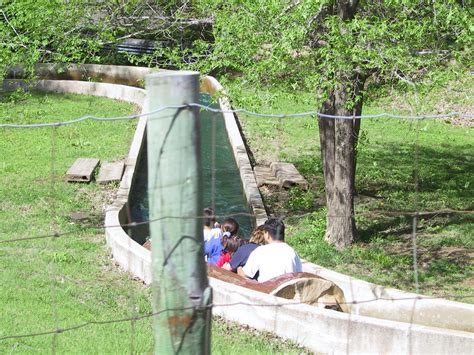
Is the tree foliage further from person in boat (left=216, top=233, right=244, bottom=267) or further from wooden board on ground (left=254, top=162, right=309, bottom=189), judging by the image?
wooden board on ground (left=254, top=162, right=309, bottom=189)

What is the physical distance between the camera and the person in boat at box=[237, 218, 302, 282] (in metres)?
7.41

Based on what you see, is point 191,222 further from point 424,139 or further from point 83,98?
point 83,98

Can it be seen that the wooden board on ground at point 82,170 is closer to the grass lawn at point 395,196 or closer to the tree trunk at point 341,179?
the grass lawn at point 395,196

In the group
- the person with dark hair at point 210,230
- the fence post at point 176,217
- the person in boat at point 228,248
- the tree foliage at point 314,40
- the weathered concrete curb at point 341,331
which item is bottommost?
the weathered concrete curb at point 341,331

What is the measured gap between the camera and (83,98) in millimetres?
22219

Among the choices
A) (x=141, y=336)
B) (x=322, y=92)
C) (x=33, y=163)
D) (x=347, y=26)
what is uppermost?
(x=347, y=26)

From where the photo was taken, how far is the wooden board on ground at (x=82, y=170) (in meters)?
13.3

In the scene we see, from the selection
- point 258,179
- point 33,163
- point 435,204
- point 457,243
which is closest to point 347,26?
point 457,243

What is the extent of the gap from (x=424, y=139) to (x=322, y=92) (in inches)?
344

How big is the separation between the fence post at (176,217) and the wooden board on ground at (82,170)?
33.8 ft

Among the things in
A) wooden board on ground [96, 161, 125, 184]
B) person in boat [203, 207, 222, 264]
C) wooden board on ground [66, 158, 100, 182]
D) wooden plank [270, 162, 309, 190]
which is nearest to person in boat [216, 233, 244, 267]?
person in boat [203, 207, 222, 264]

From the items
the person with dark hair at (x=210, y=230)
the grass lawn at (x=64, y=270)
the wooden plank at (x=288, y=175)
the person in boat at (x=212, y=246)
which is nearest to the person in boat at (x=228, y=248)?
the person in boat at (x=212, y=246)

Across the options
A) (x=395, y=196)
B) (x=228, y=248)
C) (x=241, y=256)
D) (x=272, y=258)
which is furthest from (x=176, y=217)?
(x=395, y=196)

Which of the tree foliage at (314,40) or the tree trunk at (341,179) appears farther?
the tree trunk at (341,179)
